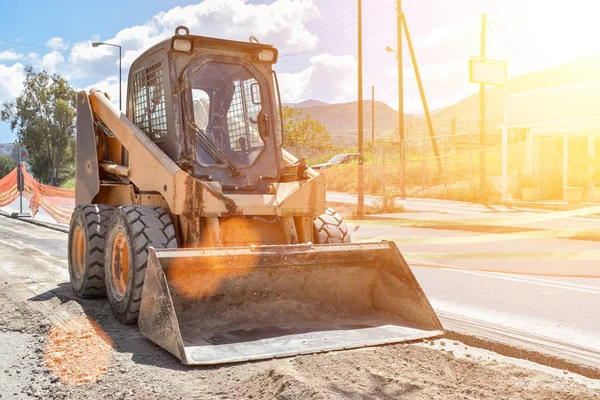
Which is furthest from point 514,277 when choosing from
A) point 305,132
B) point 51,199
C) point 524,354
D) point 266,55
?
point 305,132

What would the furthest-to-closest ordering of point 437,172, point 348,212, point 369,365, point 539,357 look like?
point 437,172 → point 348,212 → point 539,357 → point 369,365

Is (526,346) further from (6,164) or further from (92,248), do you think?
(6,164)

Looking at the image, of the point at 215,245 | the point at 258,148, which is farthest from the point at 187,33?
the point at 215,245

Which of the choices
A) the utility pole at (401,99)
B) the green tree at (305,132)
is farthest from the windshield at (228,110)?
the green tree at (305,132)

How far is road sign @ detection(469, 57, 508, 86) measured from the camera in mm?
27808

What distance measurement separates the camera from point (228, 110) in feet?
23.9

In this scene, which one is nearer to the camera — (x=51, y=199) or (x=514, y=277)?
(x=514, y=277)

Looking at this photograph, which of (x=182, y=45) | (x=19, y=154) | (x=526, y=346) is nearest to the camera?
(x=526, y=346)

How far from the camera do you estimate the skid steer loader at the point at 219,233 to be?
219 inches

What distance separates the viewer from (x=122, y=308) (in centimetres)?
632

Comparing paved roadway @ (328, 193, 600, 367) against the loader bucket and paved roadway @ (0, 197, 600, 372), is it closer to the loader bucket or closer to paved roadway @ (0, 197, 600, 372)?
paved roadway @ (0, 197, 600, 372)

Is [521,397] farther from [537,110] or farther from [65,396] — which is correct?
[537,110]

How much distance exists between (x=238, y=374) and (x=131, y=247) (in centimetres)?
193

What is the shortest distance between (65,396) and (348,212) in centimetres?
2012
